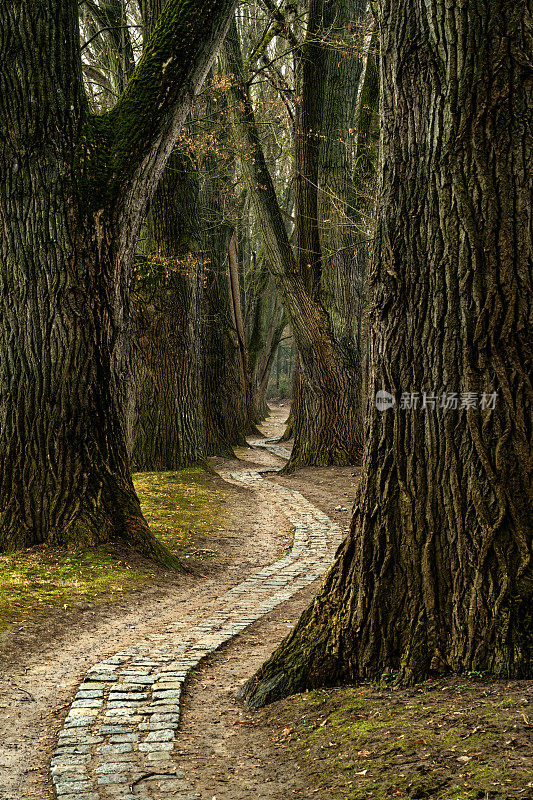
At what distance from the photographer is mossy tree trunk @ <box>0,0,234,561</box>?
23.5 feet

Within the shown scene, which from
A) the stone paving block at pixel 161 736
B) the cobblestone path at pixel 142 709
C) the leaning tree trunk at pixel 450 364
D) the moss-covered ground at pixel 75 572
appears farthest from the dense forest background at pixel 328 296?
the cobblestone path at pixel 142 709

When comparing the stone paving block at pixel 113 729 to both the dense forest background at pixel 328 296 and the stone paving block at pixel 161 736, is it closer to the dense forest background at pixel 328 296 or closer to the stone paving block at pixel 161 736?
the stone paving block at pixel 161 736

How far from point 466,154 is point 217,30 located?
497 centimetres

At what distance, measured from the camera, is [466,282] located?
11.9 feet

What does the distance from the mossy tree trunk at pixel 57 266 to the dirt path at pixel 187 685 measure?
116cm

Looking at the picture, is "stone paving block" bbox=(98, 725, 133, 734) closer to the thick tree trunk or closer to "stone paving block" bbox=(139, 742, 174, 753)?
"stone paving block" bbox=(139, 742, 174, 753)

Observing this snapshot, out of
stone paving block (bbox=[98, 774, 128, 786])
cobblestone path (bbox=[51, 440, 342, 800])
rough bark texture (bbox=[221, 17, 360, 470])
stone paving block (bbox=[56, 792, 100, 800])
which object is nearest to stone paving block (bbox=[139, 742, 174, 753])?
cobblestone path (bbox=[51, 440, 342, 800])

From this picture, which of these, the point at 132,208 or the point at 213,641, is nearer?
the point at 213,641

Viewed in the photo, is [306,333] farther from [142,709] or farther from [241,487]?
[142,709]

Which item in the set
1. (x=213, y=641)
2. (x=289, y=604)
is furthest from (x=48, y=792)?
(x=289, y=604)

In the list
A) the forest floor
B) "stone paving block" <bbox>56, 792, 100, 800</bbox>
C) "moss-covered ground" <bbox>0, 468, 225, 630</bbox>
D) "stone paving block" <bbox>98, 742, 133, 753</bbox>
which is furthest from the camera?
"moss-covered ground" <bbox>0, 468, 225, 630</bbox>

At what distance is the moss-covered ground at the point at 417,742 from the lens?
2664 mm

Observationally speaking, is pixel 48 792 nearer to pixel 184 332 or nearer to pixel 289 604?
pixel 289 604
